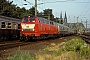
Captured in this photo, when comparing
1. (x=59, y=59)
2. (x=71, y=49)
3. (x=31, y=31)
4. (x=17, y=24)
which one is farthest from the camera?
(x=17, y=24)

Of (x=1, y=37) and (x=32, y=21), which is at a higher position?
(x=32, y=21)

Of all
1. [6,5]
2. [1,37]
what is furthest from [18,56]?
[6,5]

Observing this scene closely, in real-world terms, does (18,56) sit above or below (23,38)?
above

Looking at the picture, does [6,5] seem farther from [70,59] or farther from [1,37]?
[70,59]

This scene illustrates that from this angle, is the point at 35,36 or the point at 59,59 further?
the point at 35,36

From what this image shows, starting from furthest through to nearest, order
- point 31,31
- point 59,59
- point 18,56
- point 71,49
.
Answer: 1. point 31,31
2. point 71,49
3. point 59,59
4. point 18,56

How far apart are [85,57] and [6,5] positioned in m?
50.0

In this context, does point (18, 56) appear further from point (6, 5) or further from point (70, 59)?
point (6, 5)

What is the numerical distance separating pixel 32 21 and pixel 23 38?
2417 millimetres

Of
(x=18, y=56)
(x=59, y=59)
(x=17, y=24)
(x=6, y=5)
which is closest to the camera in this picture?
(x=18, y=56)

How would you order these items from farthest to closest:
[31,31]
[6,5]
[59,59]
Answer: [6,5] → [31,31] → [59,59]

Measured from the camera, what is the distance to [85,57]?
1023 centimetres

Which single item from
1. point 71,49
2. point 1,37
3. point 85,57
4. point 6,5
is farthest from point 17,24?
point 6,5

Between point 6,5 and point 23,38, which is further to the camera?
point 6,5
